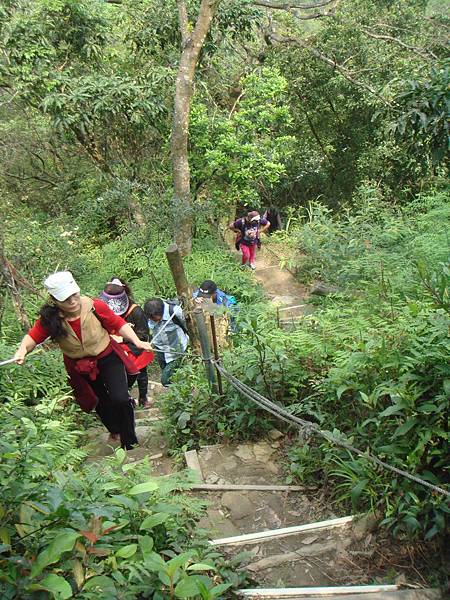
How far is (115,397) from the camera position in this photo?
425cm

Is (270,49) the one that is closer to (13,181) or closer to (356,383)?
(13,181)

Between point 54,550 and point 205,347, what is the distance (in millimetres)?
2658

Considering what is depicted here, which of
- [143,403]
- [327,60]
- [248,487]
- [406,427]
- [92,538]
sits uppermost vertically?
[327,60]

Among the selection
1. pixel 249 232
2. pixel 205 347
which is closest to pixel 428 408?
pixel 205 347

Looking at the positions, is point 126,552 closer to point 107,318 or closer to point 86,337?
point 86,337

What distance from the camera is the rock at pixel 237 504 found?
10.9ft

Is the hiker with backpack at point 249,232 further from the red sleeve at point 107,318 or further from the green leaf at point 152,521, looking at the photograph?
the green leaf at point 152,521

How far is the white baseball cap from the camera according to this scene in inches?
142

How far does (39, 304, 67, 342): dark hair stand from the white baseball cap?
7.0 inches

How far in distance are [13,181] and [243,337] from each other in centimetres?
1063

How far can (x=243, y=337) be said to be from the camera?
5137mm

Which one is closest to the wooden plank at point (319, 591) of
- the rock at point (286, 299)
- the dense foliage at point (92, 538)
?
the dense foliage at point (92, 538)

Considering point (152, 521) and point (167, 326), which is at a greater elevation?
point (152, 521)

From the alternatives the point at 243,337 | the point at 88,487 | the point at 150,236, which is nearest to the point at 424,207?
the point at 150,236
